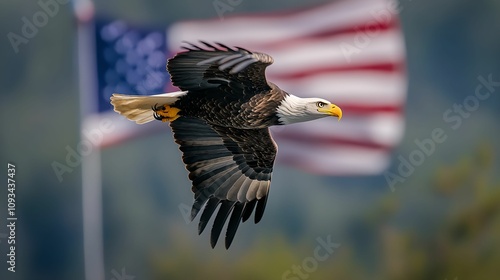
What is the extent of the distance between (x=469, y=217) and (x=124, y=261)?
Result: 1748mm

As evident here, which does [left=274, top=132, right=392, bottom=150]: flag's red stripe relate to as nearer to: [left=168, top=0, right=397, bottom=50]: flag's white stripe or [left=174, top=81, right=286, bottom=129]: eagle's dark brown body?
[left=174, top=81, right=286, bottom=129]: eagle's dark brown body

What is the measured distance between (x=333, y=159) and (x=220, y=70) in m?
0.86

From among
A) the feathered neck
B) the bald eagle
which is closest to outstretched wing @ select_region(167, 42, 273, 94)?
the bald eagle

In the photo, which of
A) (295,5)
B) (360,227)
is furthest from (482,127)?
(295,5)

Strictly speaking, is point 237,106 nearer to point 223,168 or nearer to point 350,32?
point 223,168

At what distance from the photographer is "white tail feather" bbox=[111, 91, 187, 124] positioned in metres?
4.49

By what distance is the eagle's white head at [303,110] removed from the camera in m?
4.42

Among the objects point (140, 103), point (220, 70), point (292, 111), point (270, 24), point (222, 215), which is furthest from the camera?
point (270, 24)

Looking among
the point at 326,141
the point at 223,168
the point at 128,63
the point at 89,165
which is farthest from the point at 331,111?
the point at 89,165

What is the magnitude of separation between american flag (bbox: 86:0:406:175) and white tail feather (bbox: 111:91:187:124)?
0.19 meters

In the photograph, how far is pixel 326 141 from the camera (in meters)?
4.82

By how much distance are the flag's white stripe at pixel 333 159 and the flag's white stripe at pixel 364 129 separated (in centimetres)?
6

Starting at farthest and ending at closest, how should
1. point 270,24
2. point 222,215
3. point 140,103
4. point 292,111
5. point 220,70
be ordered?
point 270,24, point 222,215, point 140,103, point 292,111, point 220,70

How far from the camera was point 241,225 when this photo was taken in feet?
15.7
